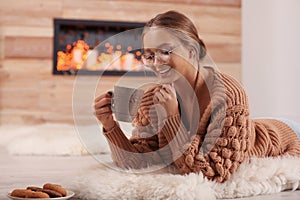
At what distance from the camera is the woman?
1.90 meters

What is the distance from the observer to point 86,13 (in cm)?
491

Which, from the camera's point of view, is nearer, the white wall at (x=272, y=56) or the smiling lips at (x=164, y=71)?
the smiling lips at (x=164, y=71)

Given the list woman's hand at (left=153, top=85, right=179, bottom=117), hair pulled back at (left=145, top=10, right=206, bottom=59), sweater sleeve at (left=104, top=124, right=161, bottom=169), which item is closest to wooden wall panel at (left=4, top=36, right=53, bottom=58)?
sweater sleeve at (left=104, top=124, right=161, bottom=169)

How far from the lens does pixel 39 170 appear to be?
2.64 metres

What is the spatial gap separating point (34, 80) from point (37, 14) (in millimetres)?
585

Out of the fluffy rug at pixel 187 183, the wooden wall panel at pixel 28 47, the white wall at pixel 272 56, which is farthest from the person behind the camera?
the wooden wall panel at pixel 28 47

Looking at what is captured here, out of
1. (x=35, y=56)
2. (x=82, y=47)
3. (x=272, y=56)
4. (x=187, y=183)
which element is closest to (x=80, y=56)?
(x=82, y=47)

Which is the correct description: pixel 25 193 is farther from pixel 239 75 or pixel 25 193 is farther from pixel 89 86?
pixel 239 75

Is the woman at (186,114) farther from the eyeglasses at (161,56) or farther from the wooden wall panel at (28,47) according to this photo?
the wooden wall panel at (28,47)

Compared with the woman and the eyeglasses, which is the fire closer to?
the woman

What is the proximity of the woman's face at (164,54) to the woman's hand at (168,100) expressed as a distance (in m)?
0.04

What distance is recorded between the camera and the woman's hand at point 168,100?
1.89 meters

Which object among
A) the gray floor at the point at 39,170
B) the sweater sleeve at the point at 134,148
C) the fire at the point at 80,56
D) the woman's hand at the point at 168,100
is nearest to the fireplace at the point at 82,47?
the fire at the point at 80,56

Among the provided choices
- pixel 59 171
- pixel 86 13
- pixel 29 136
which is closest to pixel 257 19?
pixel 86 13
